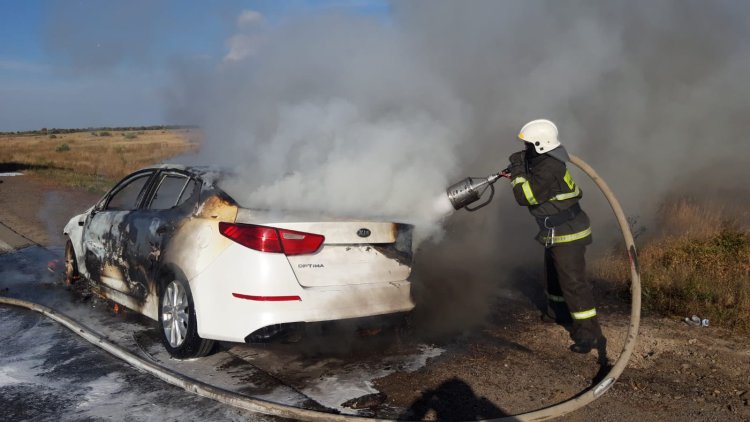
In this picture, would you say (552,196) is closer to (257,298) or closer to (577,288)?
(577,288)

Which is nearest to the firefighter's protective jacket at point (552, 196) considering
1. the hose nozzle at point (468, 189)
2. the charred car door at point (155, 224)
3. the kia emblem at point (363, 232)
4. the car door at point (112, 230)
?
the hose nozzle at point (468, 189)

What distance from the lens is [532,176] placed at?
170 inches

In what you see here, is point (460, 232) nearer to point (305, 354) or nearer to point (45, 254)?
point (305, 354)

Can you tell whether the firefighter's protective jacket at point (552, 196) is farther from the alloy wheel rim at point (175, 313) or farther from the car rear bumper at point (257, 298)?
the alloy wheel rim at point (175, 313)

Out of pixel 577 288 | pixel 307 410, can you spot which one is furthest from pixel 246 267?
pixel 577 288

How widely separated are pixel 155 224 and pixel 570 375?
3.36m

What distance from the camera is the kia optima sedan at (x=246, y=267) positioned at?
396cm

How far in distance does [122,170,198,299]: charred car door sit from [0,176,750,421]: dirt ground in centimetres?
203

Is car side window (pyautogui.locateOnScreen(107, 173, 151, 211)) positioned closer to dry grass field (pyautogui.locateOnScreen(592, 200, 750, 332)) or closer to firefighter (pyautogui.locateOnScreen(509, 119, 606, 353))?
firefighter (pyautogui.locateOnScreen(509, 119, 606, 353))

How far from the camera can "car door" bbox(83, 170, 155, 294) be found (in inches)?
210

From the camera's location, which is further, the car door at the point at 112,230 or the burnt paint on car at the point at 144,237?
the car door at the point at 112,230

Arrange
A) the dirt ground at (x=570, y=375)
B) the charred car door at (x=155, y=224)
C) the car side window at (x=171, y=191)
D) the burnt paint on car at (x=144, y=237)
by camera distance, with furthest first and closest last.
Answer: the car side window at (x=171, y=191) → the charred car door at (x=155, y=224) → the burnt paint on car at (x=144, y=237) → the dirt ground at (x=570, y=375)

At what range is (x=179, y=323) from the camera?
14.6ft

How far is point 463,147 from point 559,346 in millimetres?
2536
